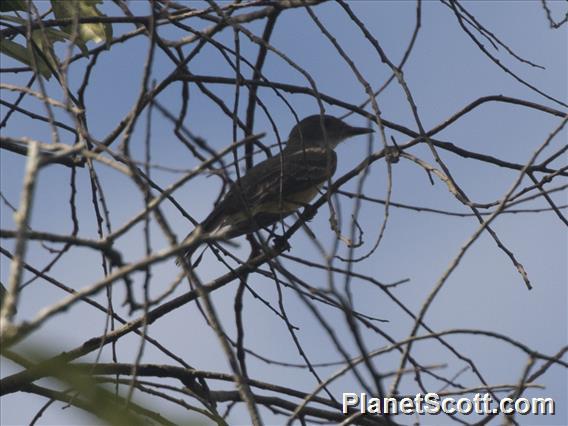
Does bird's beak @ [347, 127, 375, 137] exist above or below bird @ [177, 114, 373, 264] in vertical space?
above

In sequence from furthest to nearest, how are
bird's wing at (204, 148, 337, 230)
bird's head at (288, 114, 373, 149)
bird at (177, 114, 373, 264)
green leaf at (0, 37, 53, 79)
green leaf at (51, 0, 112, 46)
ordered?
bird's head at (288, 114, 373, 149), bird's wing at (204, 148, 337, 230), bird at (177, 114, 373, 264), green leaf at (51, 0, 112, 46), green leaf at (0, 37, 53, 79)

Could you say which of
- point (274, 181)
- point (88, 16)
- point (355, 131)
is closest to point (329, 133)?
point (355, 131)

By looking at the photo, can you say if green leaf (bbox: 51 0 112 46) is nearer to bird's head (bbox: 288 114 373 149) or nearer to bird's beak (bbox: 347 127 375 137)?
bird's head (bbox: 288 114 373 149)

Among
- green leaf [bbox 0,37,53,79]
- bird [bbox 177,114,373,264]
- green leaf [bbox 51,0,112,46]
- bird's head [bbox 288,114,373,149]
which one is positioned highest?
bird's head [bbox 288,114,373,149]

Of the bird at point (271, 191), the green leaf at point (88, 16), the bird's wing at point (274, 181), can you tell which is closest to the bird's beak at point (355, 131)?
the bird at point (271, 191)

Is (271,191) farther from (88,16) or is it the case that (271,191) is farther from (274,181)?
(88,16)

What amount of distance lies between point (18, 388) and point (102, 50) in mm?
1561

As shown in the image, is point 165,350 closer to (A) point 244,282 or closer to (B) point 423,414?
(A) point 244,282

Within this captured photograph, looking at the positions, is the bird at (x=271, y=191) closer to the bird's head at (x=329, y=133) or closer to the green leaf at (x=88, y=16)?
the bird's head at (x=329, y=133)

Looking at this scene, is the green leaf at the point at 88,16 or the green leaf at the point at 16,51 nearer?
the green leaf at the point at 16,51

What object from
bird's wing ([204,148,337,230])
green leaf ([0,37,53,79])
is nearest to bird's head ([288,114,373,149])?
bird's wing ([204,148,337,230])

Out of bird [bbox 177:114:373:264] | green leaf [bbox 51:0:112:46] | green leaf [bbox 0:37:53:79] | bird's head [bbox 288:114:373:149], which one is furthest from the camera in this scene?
bird's head [bbox 288:114:373:149]

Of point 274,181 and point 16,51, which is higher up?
point 274,181

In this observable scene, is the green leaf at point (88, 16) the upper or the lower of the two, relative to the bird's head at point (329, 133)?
lower
